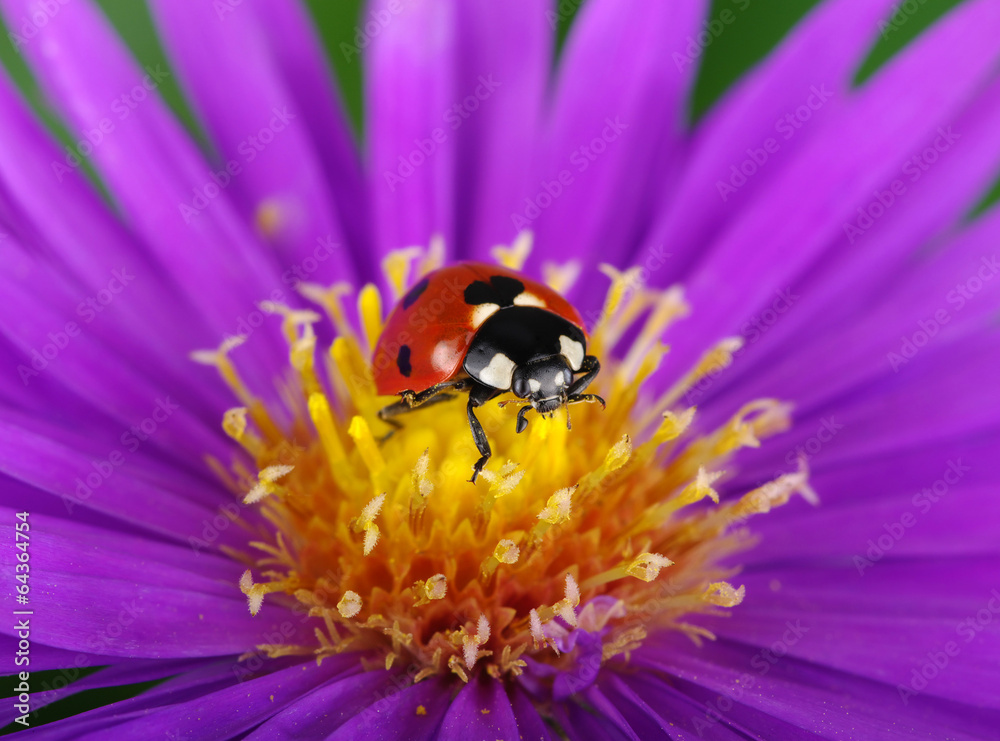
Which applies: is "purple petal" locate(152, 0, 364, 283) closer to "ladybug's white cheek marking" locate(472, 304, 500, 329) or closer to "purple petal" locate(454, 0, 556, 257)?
"purple petal" locate(454, 0, 556, 257)

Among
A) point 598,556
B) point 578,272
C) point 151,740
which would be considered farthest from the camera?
point 578,272

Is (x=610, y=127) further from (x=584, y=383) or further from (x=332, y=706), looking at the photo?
(x=332, y=706)

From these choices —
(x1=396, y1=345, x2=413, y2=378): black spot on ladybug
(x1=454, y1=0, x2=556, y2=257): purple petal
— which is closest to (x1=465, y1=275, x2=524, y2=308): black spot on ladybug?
(x1=396, y1=345, x2=413, y2=378): black spot on ladybug

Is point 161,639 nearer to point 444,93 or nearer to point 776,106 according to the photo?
point 444,93

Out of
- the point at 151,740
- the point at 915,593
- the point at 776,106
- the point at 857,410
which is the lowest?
the point at 915,593

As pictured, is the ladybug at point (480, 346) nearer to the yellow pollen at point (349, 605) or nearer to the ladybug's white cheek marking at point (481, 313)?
the ladybug's white cheek marking at point (481, 313)

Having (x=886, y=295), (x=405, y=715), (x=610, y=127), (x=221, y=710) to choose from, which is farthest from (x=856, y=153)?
(x=221, y=710)

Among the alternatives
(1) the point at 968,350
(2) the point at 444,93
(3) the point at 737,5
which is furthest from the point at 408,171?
(1) the point at 968,350
